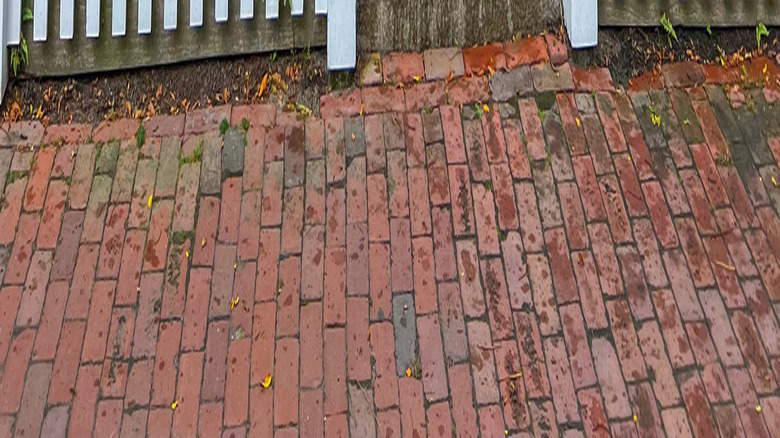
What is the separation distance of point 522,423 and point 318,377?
73 cm

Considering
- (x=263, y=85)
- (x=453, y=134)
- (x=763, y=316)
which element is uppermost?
(x=263, y=85)

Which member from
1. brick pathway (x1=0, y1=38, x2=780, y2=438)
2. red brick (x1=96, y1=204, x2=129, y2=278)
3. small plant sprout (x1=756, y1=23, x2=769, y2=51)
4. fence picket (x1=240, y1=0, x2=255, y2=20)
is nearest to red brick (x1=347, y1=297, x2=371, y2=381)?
brick pathway (x1=0, y1=38, x2=780, y2=438)

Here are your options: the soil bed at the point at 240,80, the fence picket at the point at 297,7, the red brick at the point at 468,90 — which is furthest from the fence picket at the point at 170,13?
the red brick at the point at 468,90

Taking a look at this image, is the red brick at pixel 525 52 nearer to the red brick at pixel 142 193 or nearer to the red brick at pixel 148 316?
the red brick at pixel 142 193

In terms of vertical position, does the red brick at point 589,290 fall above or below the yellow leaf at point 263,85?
below

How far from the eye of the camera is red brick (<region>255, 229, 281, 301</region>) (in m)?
2.15

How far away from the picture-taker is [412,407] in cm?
193

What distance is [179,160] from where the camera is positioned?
2.45 m

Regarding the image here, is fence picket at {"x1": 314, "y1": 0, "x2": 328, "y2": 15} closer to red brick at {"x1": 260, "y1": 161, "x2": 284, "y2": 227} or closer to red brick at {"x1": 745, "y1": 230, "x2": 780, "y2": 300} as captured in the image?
red brick at {"x1": 260, "y1": 161, "x2": 284, "y2": 227}

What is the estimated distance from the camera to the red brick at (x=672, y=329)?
1.99m

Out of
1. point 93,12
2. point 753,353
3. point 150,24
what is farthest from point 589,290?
point 93,12

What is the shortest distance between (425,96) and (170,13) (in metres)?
1.26

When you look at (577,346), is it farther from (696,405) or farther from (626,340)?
(696,405)

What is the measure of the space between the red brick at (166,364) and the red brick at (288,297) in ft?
1.28
